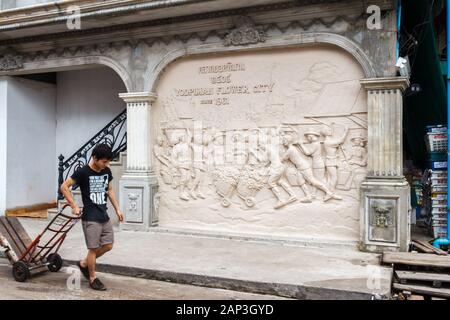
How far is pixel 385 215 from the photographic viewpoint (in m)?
7.66

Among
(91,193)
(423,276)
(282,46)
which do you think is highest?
(282,46)

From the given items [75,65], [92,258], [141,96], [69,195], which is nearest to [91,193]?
[69,195]

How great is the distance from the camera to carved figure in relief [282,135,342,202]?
8297 mm

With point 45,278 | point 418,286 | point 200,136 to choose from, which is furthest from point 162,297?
point 200,136

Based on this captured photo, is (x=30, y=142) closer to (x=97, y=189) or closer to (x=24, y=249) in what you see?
(x=24, y=249)

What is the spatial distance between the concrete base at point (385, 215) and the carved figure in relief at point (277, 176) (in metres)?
1.35

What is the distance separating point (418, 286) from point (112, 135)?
8053 millimetres

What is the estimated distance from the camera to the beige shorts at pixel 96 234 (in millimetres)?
5793

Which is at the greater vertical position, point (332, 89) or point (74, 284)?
point (332, 89)

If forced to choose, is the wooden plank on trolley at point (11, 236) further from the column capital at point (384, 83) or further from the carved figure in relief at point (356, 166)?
the column capital at point (384, 83)

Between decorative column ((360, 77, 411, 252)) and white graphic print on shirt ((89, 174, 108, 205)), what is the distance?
4.29m

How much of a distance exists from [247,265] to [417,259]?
248cm

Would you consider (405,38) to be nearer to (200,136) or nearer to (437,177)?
(437,177)

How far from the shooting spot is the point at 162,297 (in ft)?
18.6
